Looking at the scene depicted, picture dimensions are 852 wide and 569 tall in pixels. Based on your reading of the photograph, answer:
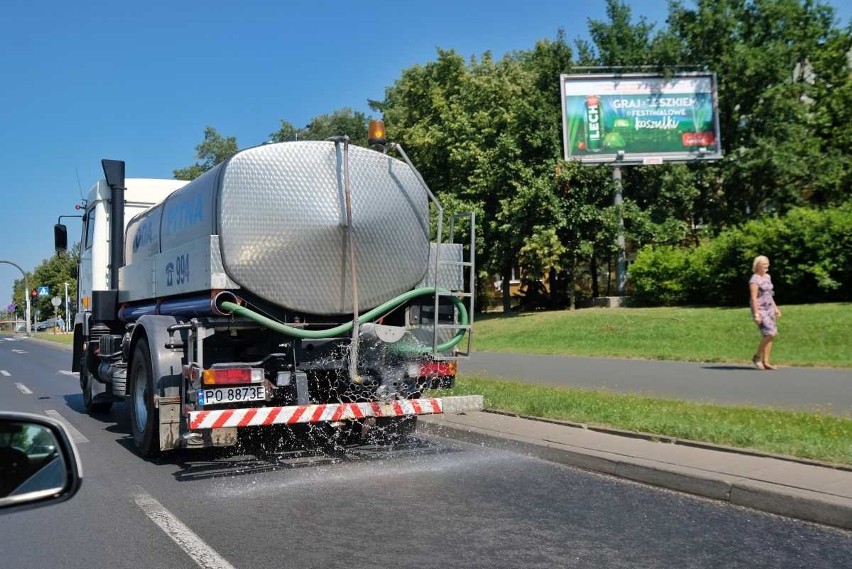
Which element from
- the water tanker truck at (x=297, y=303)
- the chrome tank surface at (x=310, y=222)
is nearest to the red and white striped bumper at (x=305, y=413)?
the water tanker truck at (x=297, y=303)

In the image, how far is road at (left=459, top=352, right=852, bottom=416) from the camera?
9.71 metres

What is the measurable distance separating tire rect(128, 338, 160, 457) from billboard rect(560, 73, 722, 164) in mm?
22415

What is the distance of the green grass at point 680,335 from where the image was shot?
15688 millimetres

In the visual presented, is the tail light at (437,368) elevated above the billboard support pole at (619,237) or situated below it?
below

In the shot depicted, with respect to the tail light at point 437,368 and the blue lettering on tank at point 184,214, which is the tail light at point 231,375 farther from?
the tail light at point 437,368

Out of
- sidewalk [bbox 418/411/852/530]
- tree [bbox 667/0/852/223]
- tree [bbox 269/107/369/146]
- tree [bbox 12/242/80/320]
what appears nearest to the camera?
sidewalk [bbox 418/411/852/530]

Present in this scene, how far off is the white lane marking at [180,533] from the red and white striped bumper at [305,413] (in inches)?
28.8

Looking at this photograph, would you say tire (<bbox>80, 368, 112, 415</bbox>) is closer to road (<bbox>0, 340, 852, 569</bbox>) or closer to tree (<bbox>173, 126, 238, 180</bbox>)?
road (<bbox>0, 340, 852, 569</bbox>)

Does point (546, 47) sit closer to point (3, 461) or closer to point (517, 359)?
point (517, 359)

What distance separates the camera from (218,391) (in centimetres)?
706

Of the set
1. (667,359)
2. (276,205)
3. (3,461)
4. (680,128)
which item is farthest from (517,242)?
(3,461)

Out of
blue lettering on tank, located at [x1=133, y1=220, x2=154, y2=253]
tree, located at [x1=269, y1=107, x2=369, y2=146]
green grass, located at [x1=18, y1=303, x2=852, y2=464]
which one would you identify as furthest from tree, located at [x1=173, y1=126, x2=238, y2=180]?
blue lettering on tank, located at [x1=133, y1=220, x2=154, y2=253]

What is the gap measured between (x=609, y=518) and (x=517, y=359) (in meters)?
12.2

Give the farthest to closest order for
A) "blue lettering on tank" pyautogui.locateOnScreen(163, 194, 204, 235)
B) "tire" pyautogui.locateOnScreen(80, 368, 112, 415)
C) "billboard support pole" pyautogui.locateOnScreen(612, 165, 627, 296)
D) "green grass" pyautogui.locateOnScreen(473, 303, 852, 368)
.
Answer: "billboard support pole" pyautogui.locateOnScreen(612, 165, 627, 296)
"green grass" pyautogui.locateOnScreen(473, 303, 852, 368)
"tire" pyautogui.locateOnScreen(80, 368, 112, 415)
"blue lettering on tank" pyautogui.locateOnScreen(163, 194, 204, 235)
